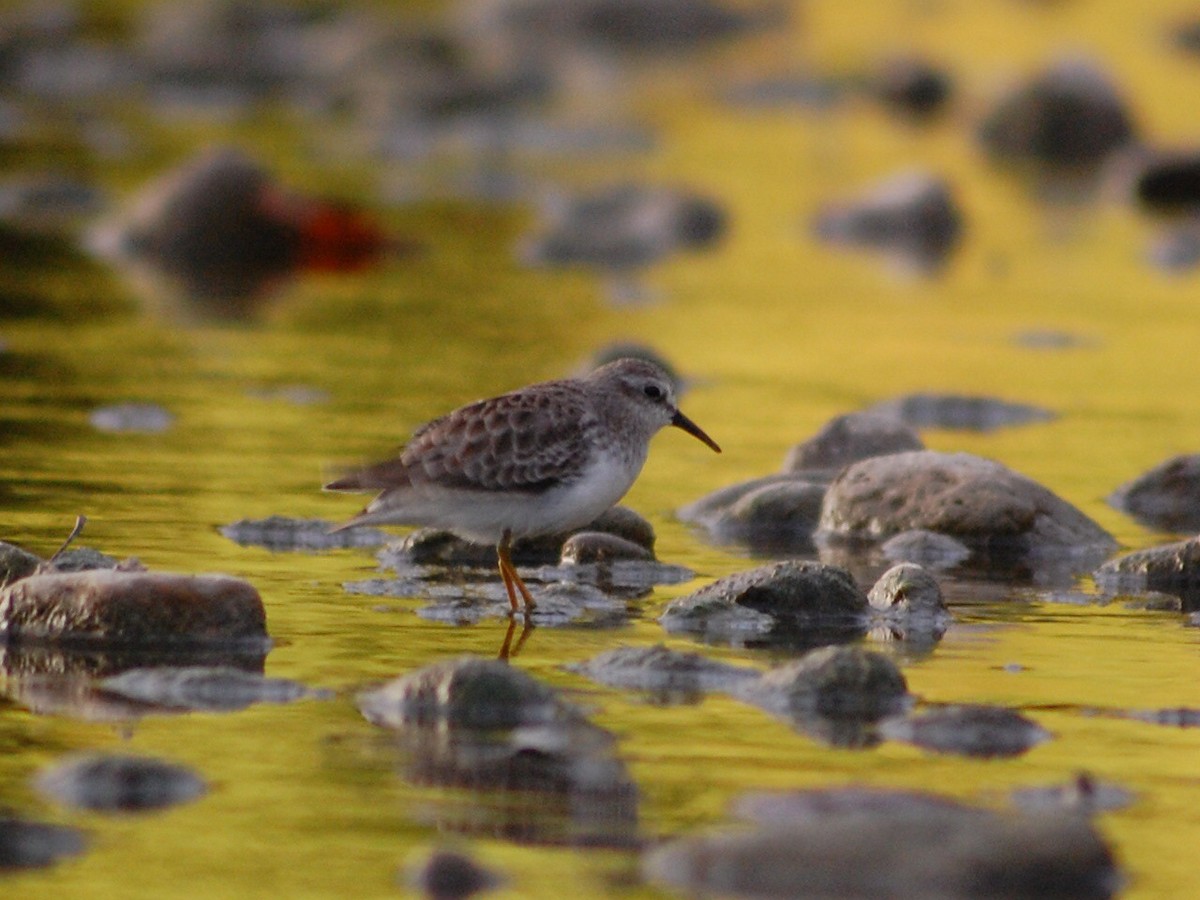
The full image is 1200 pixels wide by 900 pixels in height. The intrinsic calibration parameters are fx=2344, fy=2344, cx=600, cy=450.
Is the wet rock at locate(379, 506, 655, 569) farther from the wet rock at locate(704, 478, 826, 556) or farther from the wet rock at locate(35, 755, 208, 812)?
the wet rock at locate(35, 755, 208, 812)

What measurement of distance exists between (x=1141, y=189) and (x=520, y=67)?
45.4 feet

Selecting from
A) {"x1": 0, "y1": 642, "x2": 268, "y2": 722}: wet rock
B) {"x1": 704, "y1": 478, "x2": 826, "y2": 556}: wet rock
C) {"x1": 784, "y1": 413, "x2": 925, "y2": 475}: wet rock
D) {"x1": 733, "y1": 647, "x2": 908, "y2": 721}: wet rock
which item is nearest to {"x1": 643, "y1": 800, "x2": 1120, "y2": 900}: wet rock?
{"x1": 733, "y1": 647, "x2": 908, "y2": 721}: wet rock

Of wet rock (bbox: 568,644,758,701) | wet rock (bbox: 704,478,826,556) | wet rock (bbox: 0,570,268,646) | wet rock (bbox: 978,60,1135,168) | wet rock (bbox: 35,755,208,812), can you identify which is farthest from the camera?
wet rock (bbox: 978,60,1135,168)

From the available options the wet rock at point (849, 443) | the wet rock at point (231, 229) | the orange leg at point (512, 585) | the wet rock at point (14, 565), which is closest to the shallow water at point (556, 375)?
the orange leg at point (512, 585)

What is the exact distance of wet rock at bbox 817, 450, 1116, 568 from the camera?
35.5 feet

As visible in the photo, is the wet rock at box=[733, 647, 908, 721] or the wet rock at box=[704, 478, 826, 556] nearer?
the wet rock at box=[733, 647, 908, 721]

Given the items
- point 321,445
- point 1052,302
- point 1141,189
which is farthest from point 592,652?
point 1141,189

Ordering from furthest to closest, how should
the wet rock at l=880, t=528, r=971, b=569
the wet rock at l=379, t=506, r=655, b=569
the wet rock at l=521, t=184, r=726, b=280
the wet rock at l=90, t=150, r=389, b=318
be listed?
the wet rock at l=521, t=184, r=726, b=280 < the wet rock at l=90, t=150, r=389, b=318 < the wet rock at l=880, t=528, r=971, b=569 < the wet rock at l=379, t=506, r=655, b=569

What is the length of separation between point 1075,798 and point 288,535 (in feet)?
15.8

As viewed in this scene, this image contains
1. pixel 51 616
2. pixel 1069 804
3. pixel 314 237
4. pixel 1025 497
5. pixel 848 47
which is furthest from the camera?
pixel 848 47

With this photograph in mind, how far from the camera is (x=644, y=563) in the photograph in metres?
10.1

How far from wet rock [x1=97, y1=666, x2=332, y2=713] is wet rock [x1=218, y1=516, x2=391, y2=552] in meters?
2.69

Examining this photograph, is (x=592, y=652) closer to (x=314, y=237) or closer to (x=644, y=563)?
(x=644, y=563)

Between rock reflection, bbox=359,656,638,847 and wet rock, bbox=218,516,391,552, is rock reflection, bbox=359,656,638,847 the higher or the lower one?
the lower one
